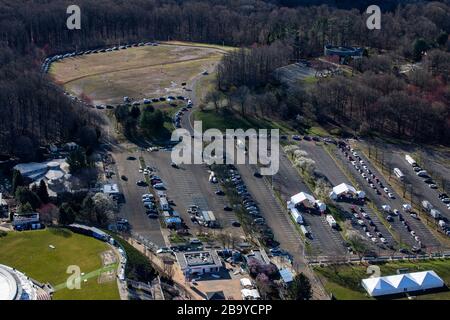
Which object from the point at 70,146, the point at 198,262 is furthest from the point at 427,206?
the point at 70,146

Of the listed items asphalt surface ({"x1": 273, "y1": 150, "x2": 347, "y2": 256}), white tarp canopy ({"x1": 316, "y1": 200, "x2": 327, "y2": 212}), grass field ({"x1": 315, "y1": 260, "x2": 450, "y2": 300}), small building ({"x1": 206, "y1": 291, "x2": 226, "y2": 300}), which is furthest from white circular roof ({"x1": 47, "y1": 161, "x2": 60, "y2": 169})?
grass field ({"x1": 315, "y1": 260, "x2": 450, "y2": 300})

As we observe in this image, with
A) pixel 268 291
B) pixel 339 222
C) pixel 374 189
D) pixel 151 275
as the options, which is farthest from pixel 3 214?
pixel 374 189

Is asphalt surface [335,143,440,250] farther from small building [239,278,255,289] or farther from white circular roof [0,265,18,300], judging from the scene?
white circular roof [0,265,18,300]

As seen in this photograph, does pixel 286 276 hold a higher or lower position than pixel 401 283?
higher

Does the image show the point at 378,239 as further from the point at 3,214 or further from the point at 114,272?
the point at 3,214

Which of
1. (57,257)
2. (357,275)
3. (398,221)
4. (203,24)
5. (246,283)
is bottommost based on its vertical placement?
(357,275)

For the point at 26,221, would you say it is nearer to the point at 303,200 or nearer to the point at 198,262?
the point at 198,262
